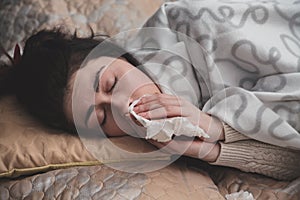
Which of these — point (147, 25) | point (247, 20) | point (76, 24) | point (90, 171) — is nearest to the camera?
point (90, 171)

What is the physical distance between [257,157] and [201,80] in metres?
0.21

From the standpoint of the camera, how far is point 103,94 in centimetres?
111

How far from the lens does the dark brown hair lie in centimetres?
113

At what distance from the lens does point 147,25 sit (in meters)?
1.34

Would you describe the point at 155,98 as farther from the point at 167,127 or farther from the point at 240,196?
the point at 240,196

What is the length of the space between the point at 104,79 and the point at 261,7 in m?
0.40

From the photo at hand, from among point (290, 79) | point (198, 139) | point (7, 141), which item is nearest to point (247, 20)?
point (290, 79)

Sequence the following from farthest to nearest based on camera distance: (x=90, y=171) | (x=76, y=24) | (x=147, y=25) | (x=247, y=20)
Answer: (x=76, y=24) → (x=147, y=25) → (x=247, y=20) → (x=90, y=171)

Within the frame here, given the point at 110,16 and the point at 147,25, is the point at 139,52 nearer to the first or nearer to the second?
the point at 147,25

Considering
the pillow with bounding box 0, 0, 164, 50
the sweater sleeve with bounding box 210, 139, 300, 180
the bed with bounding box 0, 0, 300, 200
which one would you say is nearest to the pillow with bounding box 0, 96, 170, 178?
the bed with bounding box 0, 0, 300, 200

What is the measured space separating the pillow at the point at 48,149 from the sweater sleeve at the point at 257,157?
13cm

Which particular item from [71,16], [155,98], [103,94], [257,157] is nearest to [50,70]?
[103,94]

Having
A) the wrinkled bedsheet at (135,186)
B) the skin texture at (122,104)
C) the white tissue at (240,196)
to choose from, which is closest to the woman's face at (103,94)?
the skin texture at (122,104)

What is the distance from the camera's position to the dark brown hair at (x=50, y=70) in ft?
3.72
